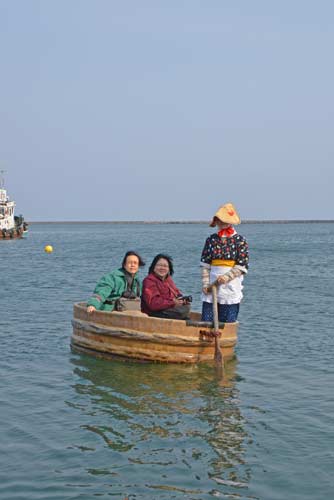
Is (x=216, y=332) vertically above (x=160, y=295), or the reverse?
(x=160, y=295)

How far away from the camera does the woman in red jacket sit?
1009 cm

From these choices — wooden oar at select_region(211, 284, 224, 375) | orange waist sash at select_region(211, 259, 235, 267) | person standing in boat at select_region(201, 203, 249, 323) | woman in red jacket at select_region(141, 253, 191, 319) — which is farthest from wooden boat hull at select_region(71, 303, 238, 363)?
orange waist sash at select_region(211, 259, 235, 267)

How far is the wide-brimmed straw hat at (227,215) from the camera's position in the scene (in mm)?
9391

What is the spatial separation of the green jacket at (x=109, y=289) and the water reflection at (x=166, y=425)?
36.6 inches

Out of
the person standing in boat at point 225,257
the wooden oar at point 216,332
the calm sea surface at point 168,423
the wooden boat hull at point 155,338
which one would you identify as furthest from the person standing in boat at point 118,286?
the wooden oar at point 216,332

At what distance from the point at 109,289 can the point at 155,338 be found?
1.36 metres

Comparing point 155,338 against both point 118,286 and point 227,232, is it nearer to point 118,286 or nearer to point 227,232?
point 118,286

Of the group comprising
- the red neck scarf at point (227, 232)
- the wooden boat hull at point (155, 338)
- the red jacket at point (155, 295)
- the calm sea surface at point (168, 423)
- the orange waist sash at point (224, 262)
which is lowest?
the calm sea surface at point (168, 423)

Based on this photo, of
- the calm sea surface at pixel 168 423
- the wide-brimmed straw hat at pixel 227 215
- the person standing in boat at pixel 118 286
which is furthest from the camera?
the person standing in boat at pixel 118 286

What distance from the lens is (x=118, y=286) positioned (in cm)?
1079

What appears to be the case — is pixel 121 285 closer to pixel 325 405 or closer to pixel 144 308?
pixel 144 308

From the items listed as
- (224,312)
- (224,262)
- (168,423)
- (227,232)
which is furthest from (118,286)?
(168,423)

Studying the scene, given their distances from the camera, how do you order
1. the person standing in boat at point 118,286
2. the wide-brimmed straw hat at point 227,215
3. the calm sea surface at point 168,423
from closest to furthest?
the calm sea surface at point 168,423, the wide-brimmed straw hat at point 227,215, the person standing in boat at point 118,286

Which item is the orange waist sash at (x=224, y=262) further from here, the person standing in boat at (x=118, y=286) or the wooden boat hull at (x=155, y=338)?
the person standing in boat at (x=118, y=286)
